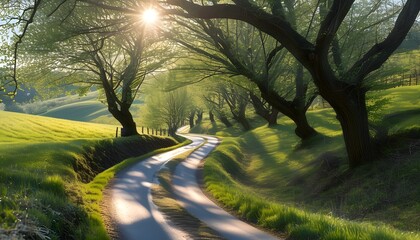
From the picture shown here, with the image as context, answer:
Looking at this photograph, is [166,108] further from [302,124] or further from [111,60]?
[302,124]

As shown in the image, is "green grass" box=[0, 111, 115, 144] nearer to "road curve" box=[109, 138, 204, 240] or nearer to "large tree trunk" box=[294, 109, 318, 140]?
"road curve" box=[109, 138, 204, 240]

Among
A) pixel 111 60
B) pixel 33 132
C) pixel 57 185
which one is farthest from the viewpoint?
pixel 33 132

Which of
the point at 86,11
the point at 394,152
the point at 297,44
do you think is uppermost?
the point at 86,11

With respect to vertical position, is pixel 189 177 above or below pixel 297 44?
below

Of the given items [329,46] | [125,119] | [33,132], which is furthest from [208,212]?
[33,132]

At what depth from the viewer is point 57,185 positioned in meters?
11.4

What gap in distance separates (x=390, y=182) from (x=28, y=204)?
13.1 m

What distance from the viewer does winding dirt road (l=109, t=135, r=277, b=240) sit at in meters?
10.1

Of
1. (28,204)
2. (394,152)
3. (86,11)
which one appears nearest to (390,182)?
(394,152)

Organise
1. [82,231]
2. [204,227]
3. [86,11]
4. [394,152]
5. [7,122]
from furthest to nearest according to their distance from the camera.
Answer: [7,122]
[86,11]
[394,152]
[204,227]
[82,231]

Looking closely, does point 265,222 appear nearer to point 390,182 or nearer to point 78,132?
point 390,182

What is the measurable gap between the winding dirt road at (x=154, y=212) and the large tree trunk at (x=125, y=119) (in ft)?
52.4

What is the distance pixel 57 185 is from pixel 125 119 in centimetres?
2652

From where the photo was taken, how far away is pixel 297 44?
14141 mm
